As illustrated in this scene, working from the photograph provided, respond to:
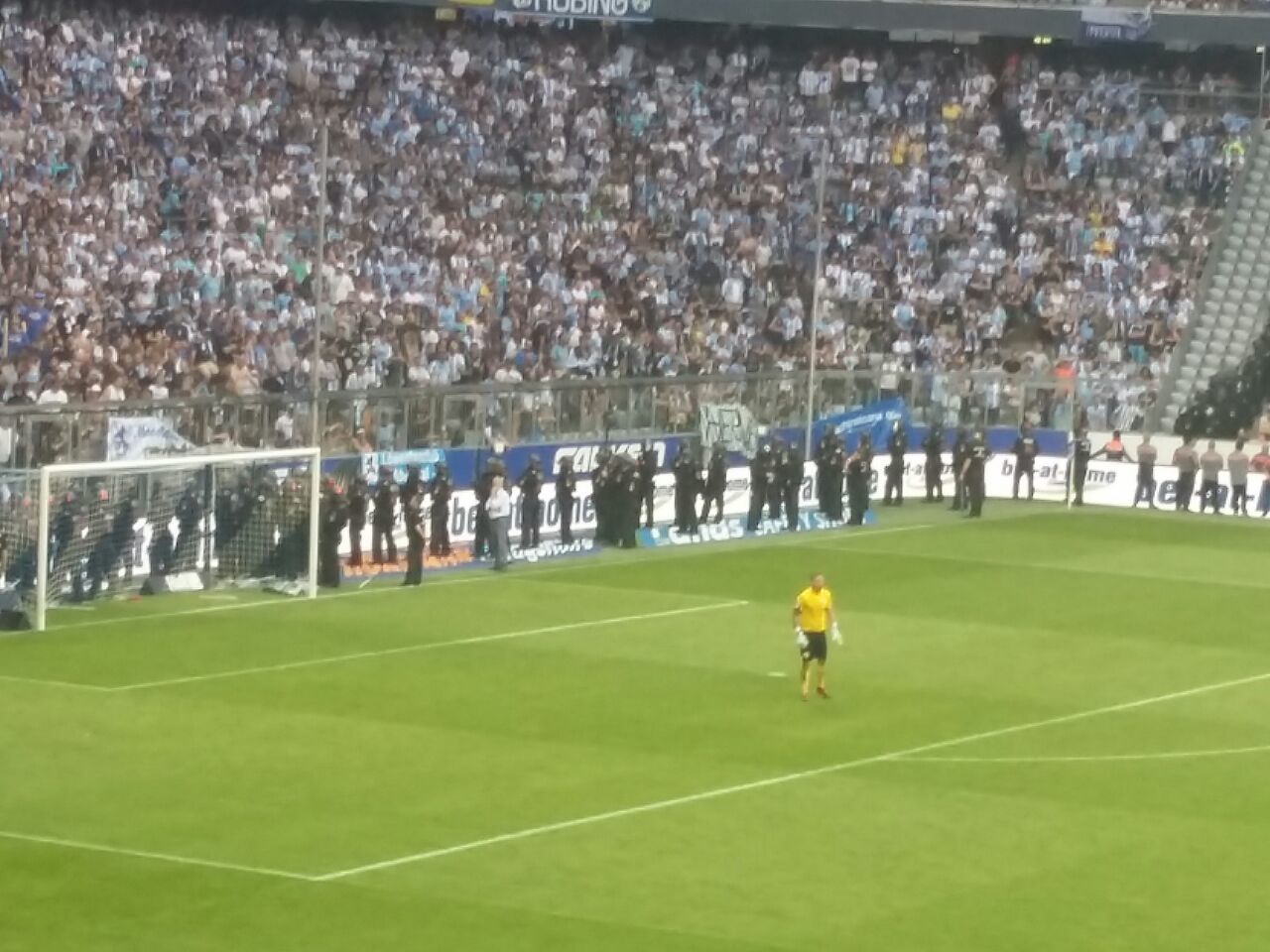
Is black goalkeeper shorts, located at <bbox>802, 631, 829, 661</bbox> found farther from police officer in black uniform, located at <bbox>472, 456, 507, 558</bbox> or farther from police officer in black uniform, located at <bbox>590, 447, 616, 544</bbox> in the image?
police officer in black uniform, located at <bbox>590, 447, 616, 544</bbox>

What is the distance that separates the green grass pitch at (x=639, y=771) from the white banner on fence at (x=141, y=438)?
3.24m

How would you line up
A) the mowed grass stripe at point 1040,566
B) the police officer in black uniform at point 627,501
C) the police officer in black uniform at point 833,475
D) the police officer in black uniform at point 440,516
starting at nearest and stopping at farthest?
the police officer in black uniform at point 440,516 < the mowed grass stripe at point 1040,566 < the police officer in black uniform at point 627,501 < the police officer in black uniform at point 833,475

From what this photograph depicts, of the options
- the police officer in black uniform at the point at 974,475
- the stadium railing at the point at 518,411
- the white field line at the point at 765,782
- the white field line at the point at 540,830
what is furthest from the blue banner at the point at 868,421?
the white field line at the point at 540,830

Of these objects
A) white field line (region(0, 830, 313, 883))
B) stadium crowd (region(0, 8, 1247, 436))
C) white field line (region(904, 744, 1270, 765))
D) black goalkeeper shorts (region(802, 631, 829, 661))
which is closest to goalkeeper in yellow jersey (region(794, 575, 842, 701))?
black goalkeeper shorts (region(802, 631, 829, 661))

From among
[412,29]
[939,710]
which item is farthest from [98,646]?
[412,29]

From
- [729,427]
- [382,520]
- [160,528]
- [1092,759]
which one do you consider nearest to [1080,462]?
[729,427]

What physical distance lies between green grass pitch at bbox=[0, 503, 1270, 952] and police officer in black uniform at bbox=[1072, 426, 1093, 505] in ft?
37.7

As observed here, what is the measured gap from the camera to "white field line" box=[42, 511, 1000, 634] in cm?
3609

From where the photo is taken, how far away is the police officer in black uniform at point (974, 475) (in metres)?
51.7

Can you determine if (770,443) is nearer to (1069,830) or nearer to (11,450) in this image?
(11,450)

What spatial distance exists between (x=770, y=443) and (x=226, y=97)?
14635 mm

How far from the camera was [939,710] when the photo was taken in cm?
3123

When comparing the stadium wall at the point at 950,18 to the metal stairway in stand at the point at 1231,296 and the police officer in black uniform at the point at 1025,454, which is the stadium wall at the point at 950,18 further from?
the police officer in black uniform at the point at 1025,454

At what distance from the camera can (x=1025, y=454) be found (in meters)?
54.7
